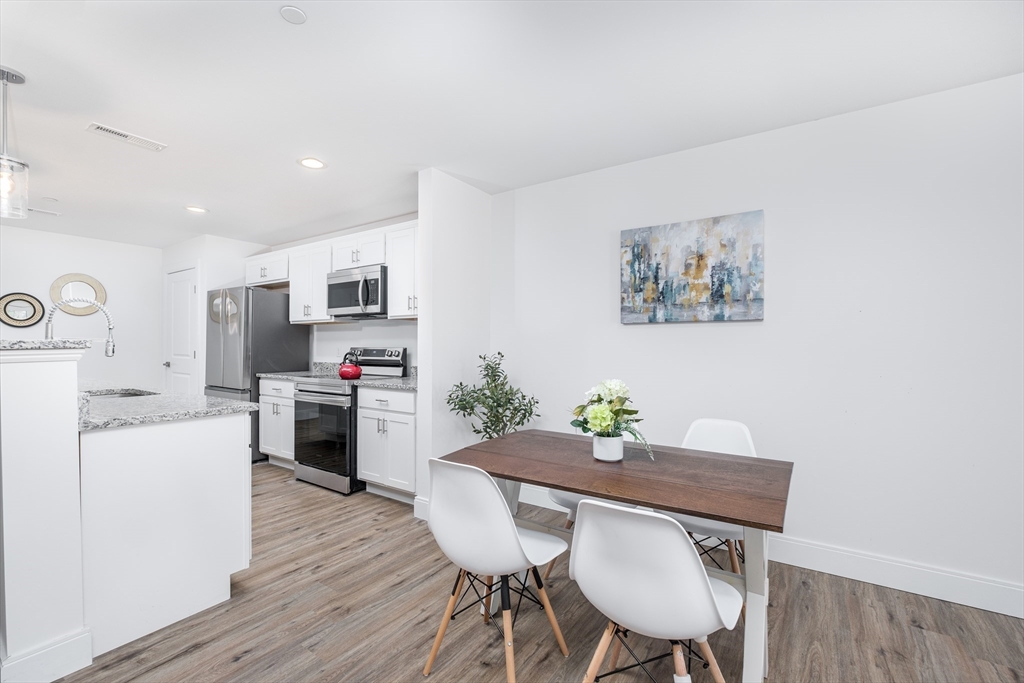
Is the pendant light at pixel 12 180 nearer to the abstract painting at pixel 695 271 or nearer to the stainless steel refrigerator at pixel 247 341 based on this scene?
the stainless steel refrigerator at pixel 247 341

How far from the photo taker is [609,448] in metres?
1.94

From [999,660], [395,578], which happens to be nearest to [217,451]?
[395,578]

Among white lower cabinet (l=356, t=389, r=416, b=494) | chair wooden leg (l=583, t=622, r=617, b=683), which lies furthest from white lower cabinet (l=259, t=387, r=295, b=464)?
chair wooden leg (l=583, t=622, r=617, b=683)

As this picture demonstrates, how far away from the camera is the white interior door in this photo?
526 centimetres

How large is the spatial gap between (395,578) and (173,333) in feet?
15.9

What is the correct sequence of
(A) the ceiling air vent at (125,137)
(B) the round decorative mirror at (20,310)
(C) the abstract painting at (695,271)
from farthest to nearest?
1. (B) the round decorative mirror at (20,310)
2. (C) the abstract painting at (695,271)
3. (A) the ceiling air vent at (125,137)

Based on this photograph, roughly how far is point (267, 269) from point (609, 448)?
4.55 meters

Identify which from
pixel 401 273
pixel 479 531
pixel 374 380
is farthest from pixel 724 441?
pixel 374 380

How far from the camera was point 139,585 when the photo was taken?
1.97 metres

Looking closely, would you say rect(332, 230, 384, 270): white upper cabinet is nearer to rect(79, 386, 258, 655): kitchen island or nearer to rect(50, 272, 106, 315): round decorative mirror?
rect(79, 386, 258, 655): kitchen island

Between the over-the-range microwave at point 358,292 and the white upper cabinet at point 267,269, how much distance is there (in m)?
0.86

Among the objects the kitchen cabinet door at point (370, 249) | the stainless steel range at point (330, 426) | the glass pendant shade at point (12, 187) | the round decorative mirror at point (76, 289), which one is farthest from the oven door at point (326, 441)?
the round decorative mirror at point (76, 289)

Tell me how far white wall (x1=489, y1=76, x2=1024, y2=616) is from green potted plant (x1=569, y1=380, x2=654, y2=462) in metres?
1.26

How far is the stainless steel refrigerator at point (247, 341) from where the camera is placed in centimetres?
466
